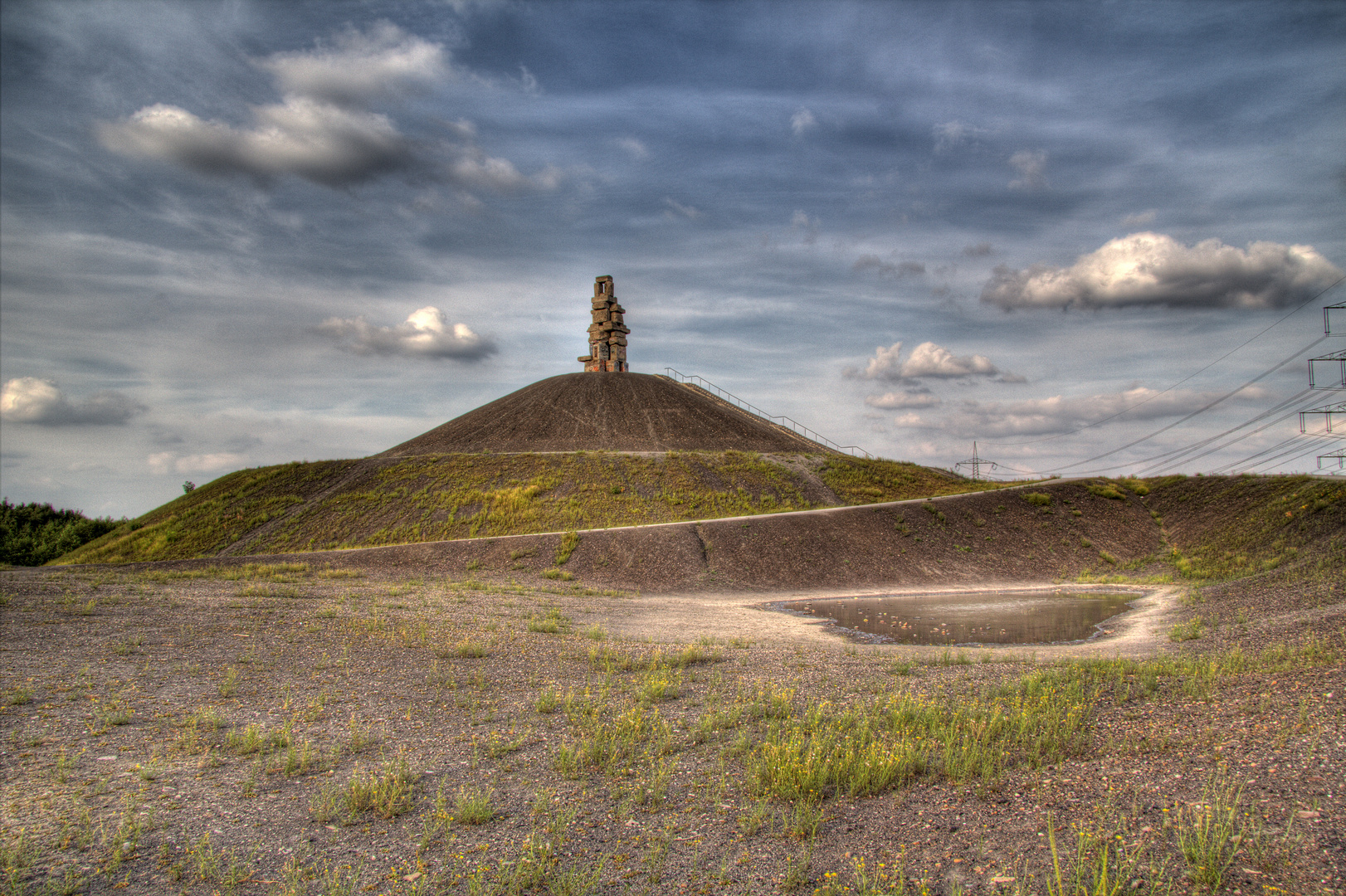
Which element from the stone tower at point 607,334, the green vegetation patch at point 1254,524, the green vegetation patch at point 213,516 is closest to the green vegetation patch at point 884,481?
the green vegetation patch at point 1254,524

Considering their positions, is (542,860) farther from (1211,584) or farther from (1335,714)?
(1211,584)

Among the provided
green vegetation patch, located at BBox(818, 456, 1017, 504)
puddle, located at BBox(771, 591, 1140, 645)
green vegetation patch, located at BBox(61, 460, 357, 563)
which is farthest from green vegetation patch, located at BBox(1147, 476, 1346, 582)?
green vegetation patch, located at BBox(61, 460, 357, 563)

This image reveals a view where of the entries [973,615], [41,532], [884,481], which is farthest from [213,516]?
[884,481]

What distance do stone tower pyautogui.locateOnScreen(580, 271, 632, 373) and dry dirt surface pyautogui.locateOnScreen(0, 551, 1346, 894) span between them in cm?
6371

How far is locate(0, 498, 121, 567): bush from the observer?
42719 millimetres

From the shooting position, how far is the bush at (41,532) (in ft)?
140

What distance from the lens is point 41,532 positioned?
148 feet

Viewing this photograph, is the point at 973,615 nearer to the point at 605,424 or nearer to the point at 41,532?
the point at 605,424

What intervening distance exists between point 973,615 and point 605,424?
44208 millimetres

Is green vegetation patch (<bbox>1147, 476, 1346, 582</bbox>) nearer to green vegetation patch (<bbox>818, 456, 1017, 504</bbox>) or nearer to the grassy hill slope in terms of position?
green vegetation patch (<bbox>818, 456, 1017, 504</bbox>)

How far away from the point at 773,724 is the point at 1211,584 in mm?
25803

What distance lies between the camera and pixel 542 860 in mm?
5910

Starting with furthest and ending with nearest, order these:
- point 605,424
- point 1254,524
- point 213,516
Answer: point 605,424, point 213,516, point 1254,524

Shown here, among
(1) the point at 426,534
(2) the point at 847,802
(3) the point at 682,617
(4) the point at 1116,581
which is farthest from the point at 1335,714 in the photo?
(1) the point at 426,534
